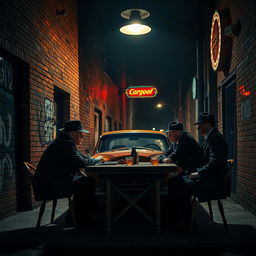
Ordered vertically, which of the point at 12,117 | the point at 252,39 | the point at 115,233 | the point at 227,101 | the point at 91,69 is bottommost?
the point at 115,233

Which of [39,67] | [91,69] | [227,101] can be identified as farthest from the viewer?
[91,69]

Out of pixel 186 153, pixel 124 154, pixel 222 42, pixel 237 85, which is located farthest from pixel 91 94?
pixel 186 153

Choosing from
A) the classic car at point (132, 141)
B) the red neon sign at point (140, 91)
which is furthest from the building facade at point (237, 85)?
the red neon sign at point (140, 91)

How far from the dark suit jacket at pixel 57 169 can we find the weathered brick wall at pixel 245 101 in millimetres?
3106

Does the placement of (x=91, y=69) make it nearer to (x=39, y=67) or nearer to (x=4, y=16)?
(x=39, y=67)

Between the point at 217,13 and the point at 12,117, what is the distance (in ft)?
17.5

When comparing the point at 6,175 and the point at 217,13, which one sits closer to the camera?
the point at 6,175

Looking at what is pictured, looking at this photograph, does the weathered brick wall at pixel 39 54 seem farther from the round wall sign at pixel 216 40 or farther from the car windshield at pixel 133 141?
the round wall sign at pixel 216 40

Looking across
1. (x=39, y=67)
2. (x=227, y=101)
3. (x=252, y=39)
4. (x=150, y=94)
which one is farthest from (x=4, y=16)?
(x=150, y=94)

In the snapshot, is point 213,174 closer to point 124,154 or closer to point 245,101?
point 124,154

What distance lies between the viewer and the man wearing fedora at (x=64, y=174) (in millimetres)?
5051

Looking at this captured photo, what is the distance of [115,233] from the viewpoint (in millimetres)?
4965

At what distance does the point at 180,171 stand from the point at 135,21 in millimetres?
3769

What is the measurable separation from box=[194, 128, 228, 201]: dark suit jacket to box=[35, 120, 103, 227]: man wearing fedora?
1.67m
